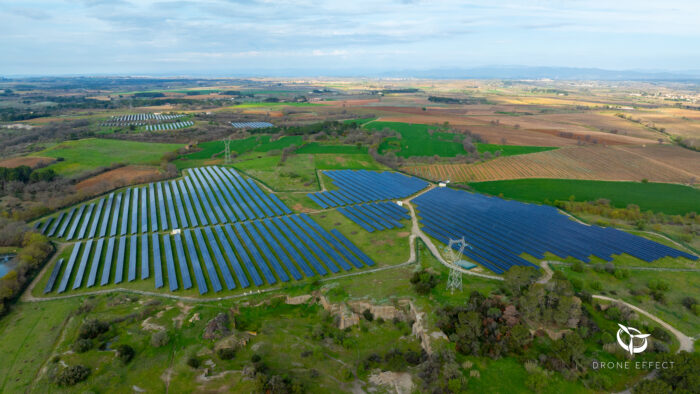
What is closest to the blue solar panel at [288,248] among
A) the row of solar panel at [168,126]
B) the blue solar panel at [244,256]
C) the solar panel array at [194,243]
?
the solar panel array at [194,243]

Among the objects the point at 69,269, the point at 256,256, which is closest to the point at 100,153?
the point at 69,269

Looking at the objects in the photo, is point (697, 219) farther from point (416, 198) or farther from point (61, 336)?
point (61, 336)

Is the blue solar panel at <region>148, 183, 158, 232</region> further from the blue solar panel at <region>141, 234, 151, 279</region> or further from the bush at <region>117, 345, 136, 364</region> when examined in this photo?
the bush at <region>117, 345, 136, 364</region>

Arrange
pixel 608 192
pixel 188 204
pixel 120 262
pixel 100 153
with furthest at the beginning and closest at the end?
pixel 100 153
pixel 608 192
pixel 188 204
pixel 120 262

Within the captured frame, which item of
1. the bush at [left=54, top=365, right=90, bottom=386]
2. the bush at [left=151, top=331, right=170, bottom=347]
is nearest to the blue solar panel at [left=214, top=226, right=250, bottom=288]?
the bush at [left=151, top=331, right=170, bottom=347]

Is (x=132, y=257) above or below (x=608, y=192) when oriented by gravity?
below

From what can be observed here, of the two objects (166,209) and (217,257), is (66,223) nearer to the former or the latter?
(166,209)
